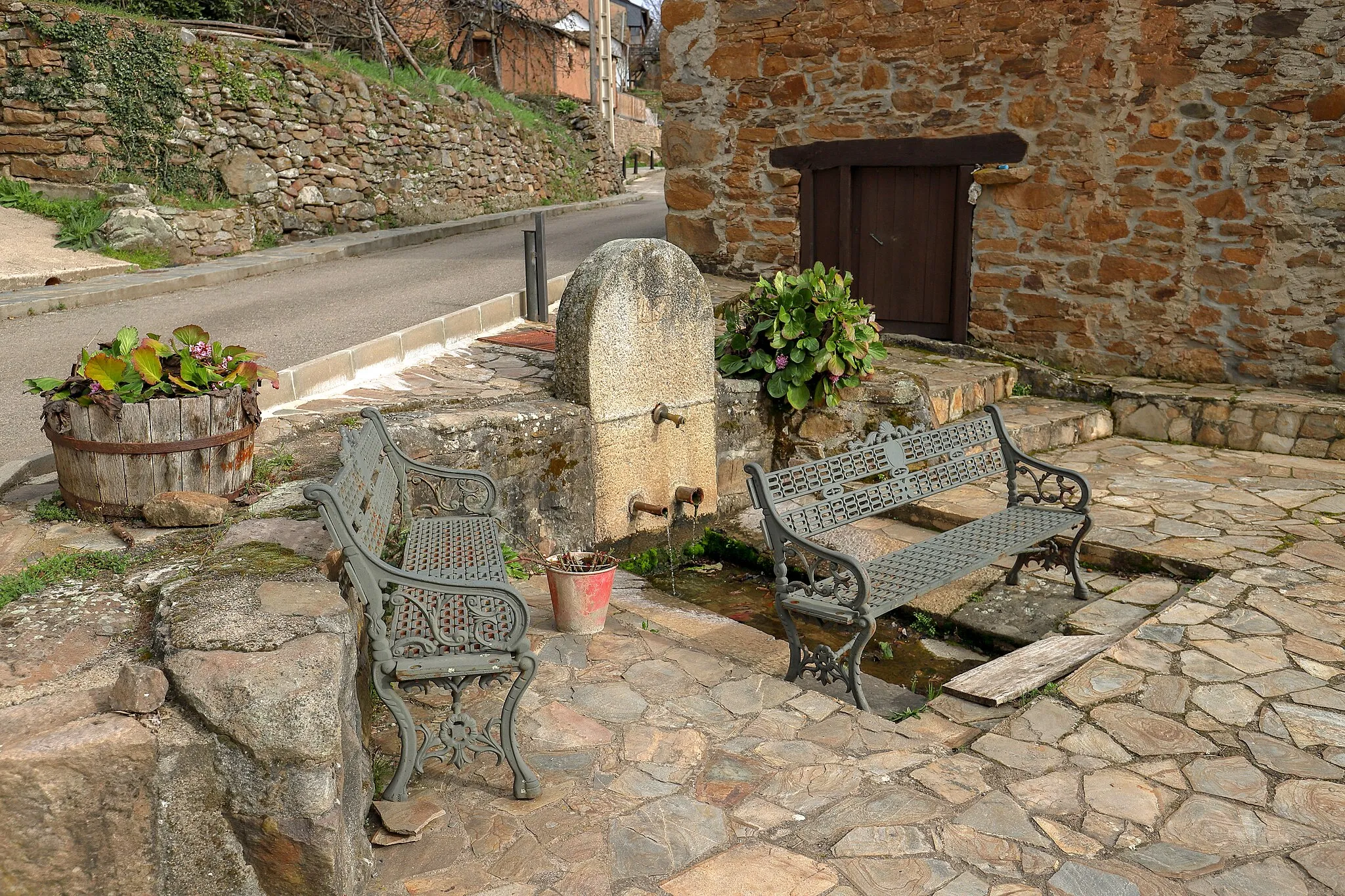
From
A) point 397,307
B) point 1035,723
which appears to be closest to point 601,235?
point 397,307

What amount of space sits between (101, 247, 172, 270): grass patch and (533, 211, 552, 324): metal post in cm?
531

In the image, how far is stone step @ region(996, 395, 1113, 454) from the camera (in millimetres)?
7176

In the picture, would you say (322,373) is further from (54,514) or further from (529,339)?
(54,514)

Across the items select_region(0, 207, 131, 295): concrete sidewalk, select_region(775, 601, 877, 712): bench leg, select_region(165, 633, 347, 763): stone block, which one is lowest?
select_region(775, 601, 877, 712): bench leg

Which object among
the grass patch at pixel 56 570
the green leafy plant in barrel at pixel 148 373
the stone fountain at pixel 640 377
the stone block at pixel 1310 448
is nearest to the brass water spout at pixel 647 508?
the stone fountain at pixel 640 377

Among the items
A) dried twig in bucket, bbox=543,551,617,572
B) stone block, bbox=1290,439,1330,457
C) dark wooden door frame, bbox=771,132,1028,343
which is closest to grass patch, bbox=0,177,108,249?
dark wooden door frame, bbox=771,132,1028,343

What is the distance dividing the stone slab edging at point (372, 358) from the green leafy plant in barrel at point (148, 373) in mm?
922

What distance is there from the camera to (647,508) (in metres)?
5.90

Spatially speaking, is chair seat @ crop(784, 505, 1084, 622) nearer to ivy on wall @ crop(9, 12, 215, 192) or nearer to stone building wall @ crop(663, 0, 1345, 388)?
stone building wall @ crop(663, 0, 1345, 388)

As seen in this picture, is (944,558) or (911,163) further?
(911,163)

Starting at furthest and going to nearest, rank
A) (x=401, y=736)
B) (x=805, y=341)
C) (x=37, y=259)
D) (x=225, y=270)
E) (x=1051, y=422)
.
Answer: (x=225, y=270)
(x=37, y=259)
(x=1051, y=422)
(x=805, y=341)
(x=401, y=736)

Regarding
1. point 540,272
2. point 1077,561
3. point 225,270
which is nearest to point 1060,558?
point 1077,561

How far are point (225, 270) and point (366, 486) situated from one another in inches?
339

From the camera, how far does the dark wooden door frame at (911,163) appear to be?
815cm
